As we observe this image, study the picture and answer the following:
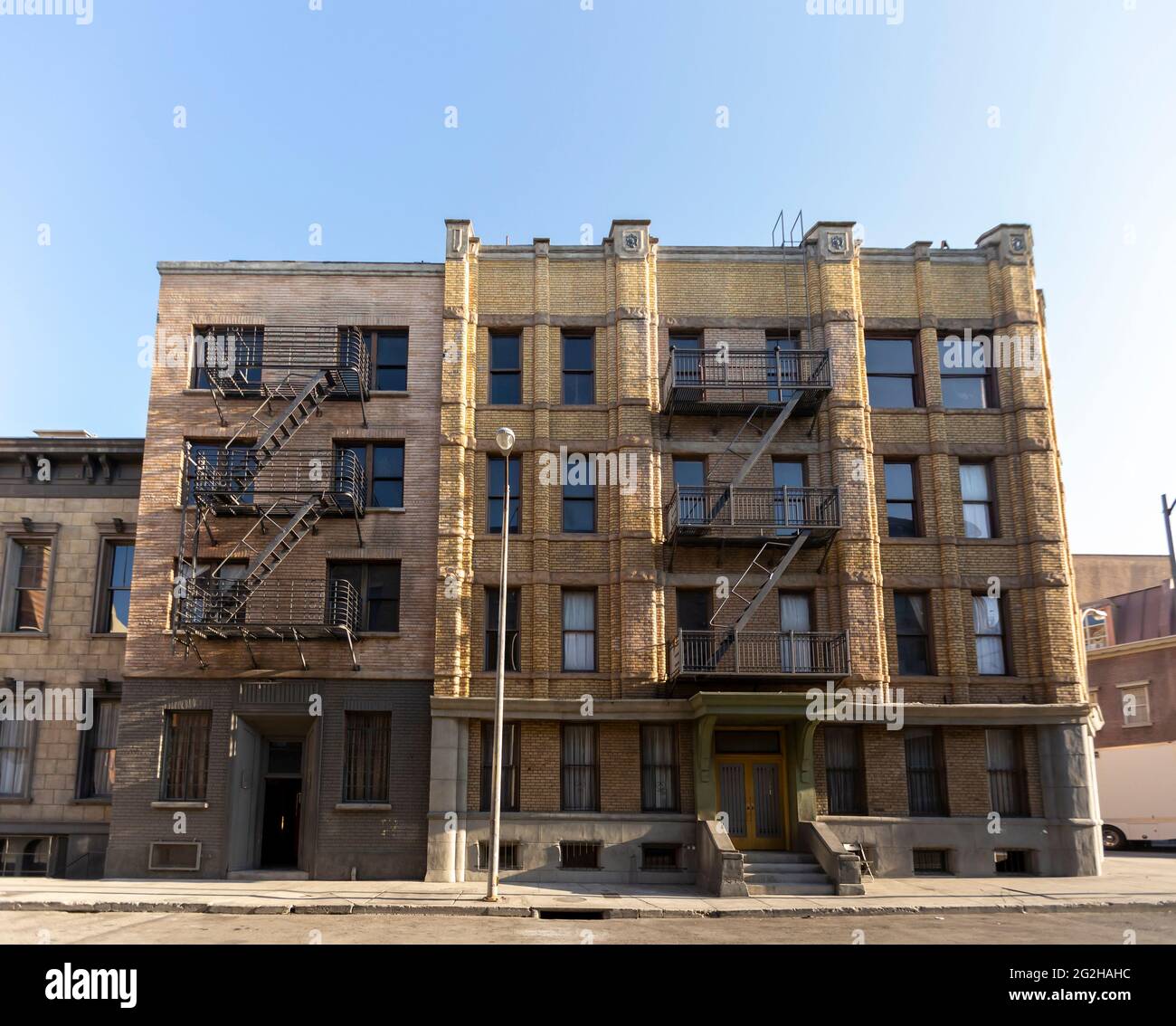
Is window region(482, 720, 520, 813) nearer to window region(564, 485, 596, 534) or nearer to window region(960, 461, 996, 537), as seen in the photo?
window region(564, 485, 596, 534)

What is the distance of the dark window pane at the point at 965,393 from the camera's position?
1086 inches

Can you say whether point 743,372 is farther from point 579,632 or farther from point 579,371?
point 579,632

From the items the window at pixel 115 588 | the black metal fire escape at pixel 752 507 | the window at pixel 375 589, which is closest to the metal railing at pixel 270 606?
the window at pixel 375 589

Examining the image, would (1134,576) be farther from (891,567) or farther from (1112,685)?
(891,567)

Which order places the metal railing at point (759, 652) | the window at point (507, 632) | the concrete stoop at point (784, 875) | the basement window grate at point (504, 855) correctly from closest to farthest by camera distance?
the concrete stoop at point (784, 875) → the basement window grate at point (504, 855) → the metal railing at point (759, 652) → the window at point (507, 632)

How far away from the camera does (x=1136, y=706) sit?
41875 mm

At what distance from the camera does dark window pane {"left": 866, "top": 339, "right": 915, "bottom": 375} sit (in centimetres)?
2775

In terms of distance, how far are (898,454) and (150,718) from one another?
1893 centimetres

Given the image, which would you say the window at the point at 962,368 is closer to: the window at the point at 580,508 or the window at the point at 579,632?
the window at the point at 580,508

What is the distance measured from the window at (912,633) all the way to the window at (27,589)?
69.3ft

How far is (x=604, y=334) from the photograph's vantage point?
89.2 ft

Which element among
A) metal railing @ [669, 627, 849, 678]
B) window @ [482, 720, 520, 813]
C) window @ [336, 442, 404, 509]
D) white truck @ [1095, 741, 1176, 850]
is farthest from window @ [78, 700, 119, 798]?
white truck @ [1095, 741, 1176, 850]

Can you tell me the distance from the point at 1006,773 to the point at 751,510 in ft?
28.0

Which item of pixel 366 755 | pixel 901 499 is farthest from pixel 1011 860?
pixel 366 755
